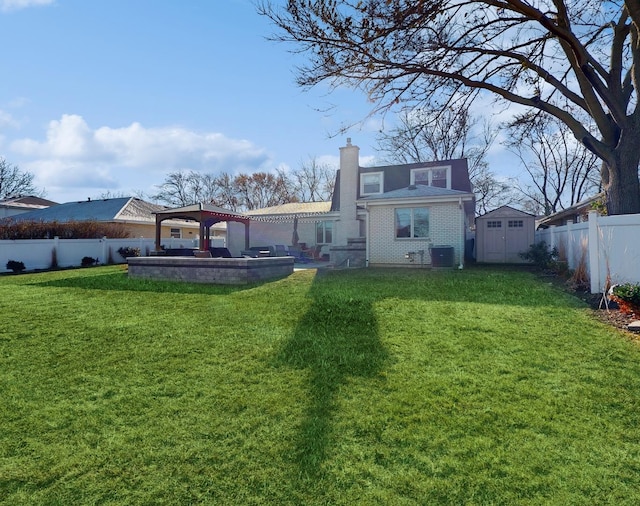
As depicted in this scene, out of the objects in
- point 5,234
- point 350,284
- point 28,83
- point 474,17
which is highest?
point 474,17

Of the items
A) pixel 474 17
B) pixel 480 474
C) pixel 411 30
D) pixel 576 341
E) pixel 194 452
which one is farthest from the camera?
pixel 474 17

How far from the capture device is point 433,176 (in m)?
21.5

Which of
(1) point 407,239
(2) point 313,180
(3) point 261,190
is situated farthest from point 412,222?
(3) point 261,190

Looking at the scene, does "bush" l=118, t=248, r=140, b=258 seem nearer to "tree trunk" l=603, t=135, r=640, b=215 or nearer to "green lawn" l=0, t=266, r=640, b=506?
"green lawn" l=0, t=266, r=640, b=506

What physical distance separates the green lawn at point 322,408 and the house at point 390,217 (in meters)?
8.36

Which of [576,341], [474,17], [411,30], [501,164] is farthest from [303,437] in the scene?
[501,164]

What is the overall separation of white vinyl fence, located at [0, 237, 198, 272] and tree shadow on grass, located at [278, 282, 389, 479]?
55.9ft

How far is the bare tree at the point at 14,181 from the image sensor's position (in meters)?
46.3

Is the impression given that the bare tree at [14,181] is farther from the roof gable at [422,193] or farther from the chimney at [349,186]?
the roof gable at [422,193]

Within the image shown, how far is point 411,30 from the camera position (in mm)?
9242

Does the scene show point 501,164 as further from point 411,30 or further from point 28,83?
point 28,83

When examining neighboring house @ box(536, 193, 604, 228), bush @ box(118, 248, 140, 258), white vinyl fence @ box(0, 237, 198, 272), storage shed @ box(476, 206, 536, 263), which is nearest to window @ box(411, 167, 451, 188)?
storage shed @ box(476, 206, 536, 263)

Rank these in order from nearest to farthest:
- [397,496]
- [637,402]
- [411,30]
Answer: [397,496]
[637,402]
[411,30]

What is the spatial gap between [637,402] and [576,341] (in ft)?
5.83
